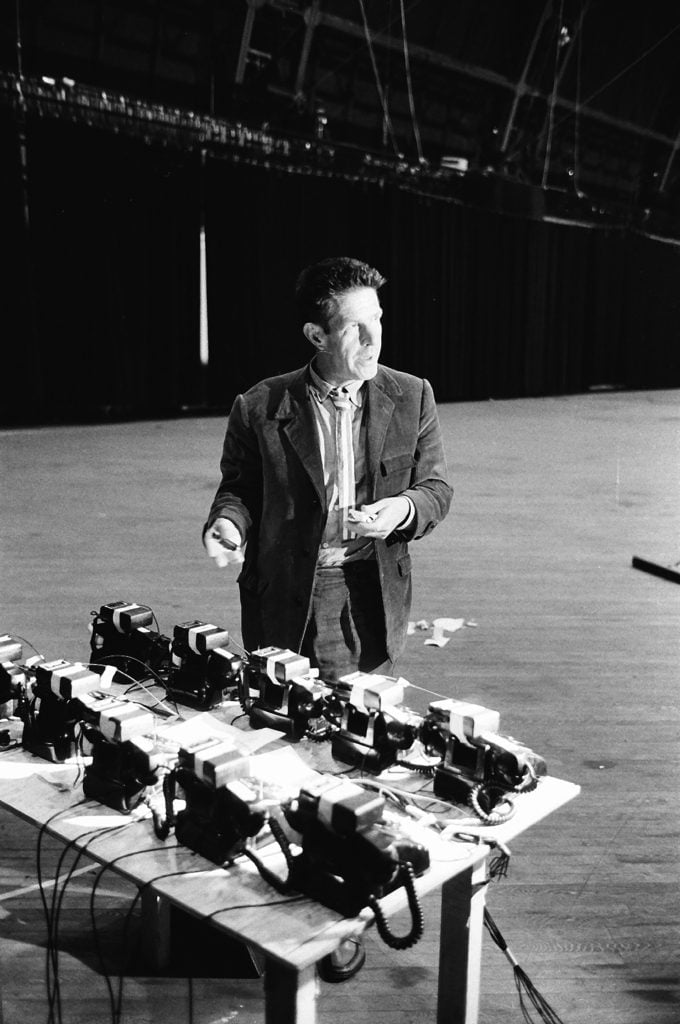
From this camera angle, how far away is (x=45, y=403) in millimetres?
11172

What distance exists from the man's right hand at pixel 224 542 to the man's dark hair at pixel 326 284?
47 cm

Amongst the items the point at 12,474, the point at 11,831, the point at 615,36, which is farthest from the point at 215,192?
the point at 11,831

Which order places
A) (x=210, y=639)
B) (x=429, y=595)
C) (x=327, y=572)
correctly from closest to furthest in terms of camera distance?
(x=210, y=639)
(x=327, y=572)
(x=429, y=595)

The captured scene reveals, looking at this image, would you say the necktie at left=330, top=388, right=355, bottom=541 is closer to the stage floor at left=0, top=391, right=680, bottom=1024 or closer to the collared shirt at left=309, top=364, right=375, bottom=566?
the collared shirt at left=309, top=364, right=375, bottom=566

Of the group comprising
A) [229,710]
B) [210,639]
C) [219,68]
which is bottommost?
[229,710]

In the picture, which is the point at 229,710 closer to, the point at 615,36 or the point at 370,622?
the point at 370,622

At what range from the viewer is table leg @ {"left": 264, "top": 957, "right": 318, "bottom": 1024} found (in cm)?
125

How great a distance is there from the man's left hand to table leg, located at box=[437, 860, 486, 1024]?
770 millimetres

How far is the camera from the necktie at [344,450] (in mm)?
2297

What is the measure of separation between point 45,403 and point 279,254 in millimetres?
3663

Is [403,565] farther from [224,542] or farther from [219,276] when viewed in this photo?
[219,276]

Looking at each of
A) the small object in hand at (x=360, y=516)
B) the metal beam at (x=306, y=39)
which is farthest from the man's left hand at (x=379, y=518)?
the metal beam at (x=306, y=39)

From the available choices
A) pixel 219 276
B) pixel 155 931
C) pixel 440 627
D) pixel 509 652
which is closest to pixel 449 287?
pixel 219 276

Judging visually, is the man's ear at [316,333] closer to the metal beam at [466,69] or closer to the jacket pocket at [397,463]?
the jacket pocket at [397,463]
